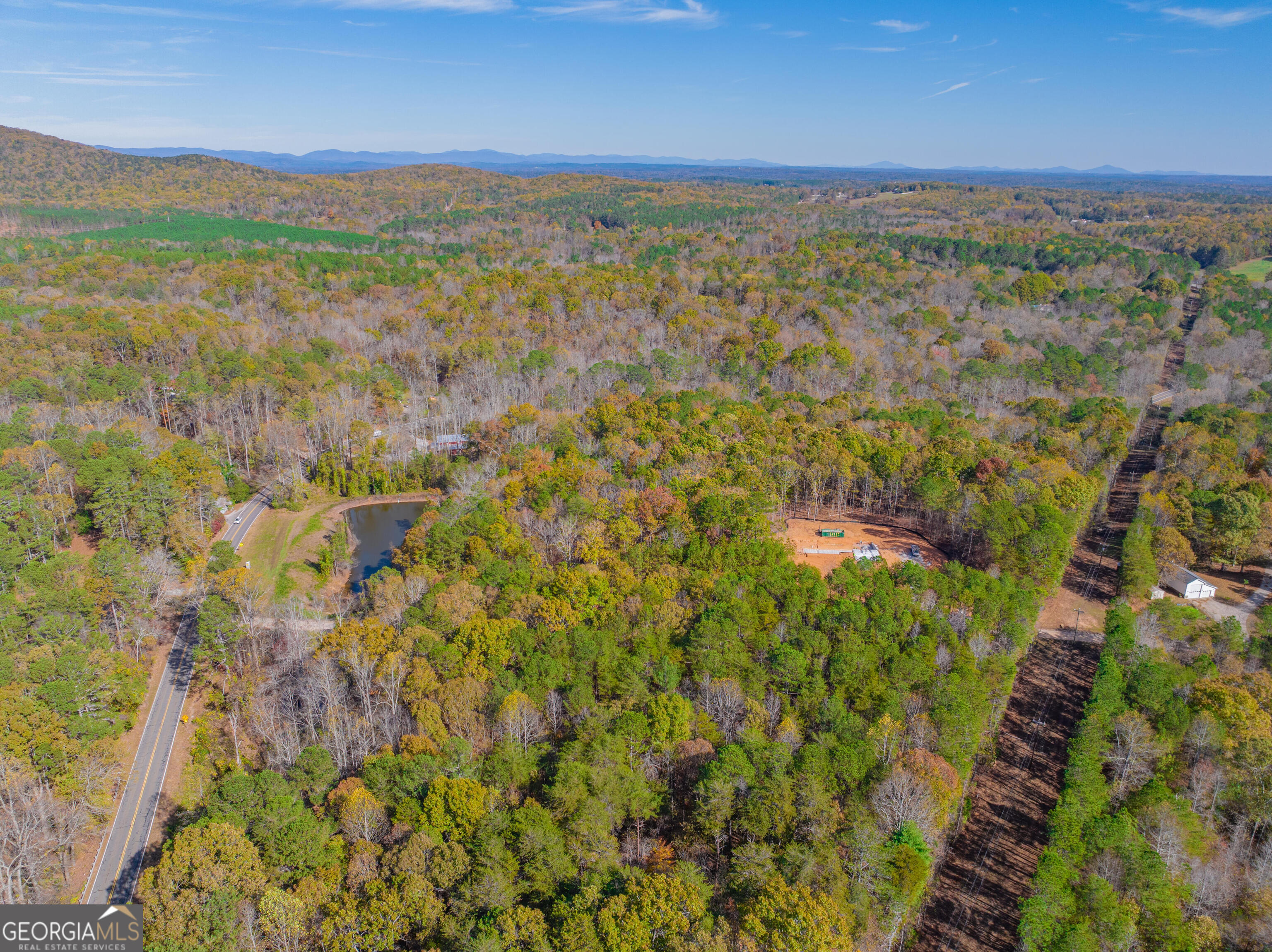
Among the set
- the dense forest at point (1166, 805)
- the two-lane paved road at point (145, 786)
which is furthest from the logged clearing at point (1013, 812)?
the two-lane paved road at point (145, 786)

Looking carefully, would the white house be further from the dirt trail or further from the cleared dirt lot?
the cleared dirt lot

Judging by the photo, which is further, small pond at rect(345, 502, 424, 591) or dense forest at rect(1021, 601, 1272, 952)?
small pond at rect(345, 502, 424, 591)

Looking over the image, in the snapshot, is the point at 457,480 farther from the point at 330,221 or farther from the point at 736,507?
the point at 330,221

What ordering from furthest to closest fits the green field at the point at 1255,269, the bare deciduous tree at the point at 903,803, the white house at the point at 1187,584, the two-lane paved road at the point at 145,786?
the green field at the point at 1255,269 → the white house at the point at 1187,584 → the two-lane paved road at the point at 145,786 → the bare deciduous tree at the point at 903,803

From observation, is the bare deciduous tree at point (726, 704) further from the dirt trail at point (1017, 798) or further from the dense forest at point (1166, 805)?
the dense forest at point (1166, 805)

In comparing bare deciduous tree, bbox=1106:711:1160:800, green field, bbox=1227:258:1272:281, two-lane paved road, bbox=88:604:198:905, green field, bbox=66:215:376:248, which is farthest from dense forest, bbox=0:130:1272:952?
green field, bbox=1227:258:1272:281

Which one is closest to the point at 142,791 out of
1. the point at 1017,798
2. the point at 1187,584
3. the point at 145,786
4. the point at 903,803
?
the point at 145,786

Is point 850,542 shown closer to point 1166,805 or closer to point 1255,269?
point 1166,805
